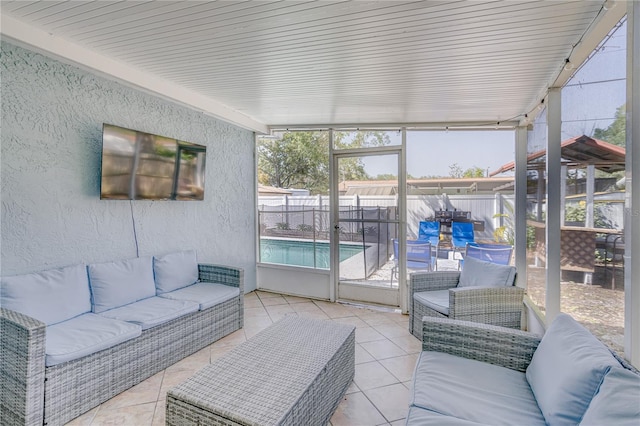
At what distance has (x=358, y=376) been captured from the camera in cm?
254

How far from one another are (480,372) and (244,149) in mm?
4067

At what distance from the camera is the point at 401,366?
2711 mm

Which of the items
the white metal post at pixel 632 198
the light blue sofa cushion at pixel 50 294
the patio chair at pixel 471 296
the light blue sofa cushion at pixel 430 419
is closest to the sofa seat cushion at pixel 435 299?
the patio chair at pixel 471 296

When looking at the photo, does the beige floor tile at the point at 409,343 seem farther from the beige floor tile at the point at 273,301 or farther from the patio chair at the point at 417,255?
the beige floor tile at the point at 273,301

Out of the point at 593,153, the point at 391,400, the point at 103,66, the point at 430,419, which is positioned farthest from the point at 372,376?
the point at 103,66

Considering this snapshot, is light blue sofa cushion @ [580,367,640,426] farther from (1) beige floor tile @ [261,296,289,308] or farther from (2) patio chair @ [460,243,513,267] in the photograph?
(1) beige floor tile @ [261,296,289,308]

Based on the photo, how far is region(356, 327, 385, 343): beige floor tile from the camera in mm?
3264

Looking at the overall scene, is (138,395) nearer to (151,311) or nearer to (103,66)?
(151,311)

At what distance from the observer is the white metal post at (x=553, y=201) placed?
2.69m

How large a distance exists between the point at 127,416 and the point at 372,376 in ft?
5.91

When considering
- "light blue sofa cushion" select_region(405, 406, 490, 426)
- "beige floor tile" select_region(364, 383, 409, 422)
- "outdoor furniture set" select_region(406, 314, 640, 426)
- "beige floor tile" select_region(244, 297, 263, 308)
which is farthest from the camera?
"beige floor tile" select_region(244, 297, 263, 308)

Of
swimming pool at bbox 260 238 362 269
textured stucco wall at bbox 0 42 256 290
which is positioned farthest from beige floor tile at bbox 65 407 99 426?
swimming pool at bbox 260 238 362 269

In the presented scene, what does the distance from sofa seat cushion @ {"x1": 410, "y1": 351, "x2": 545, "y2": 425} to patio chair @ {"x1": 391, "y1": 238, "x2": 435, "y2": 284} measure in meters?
2.38

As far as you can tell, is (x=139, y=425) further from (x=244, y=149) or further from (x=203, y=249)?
(x=244, y=149)
